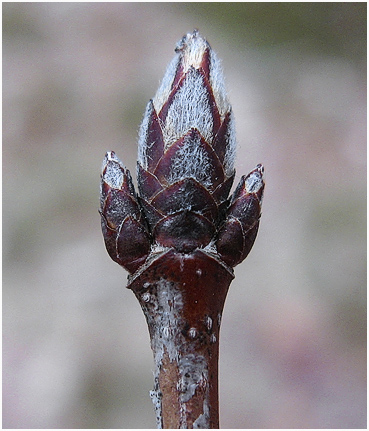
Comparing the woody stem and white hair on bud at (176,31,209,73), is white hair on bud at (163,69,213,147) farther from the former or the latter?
the woody stem

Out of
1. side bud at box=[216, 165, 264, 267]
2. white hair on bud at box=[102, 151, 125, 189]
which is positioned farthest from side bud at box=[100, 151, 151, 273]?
side bud at box=[216, 165, 264, 267]

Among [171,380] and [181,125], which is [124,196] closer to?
[181,125]

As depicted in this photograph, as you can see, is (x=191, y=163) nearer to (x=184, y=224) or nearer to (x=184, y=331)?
(x=184, y=224)

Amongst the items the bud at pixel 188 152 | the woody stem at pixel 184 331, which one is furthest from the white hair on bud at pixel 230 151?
the woody stem at pixel 184 331

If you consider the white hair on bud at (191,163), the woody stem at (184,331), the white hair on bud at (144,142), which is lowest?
the woody stem at (184,331)

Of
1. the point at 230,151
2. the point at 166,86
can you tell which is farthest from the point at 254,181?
the point at 166,86

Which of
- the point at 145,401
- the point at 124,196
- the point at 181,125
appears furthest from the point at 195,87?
the point at 145,401

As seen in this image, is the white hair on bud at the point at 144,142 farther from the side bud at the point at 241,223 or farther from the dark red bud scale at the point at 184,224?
the side bud at the point at 241,223
